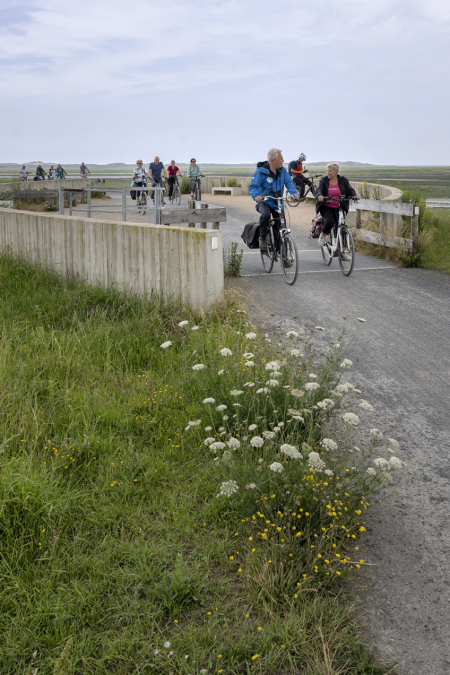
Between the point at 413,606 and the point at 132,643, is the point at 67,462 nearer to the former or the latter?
A: the point at 132,643

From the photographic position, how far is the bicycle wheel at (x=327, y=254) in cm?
1243

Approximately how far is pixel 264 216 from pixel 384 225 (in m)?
4.26

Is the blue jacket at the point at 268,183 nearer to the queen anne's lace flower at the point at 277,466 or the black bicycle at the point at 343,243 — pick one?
the black bicycle at the point at 343,243

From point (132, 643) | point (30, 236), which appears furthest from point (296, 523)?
point (30, 236)

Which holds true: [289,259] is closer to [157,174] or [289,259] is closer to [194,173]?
[157,174]

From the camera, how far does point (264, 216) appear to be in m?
10.7

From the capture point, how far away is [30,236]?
11.1 m

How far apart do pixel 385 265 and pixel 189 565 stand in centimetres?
1009

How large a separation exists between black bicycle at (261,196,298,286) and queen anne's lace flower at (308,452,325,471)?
6900mm

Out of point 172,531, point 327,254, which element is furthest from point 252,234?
point 172,531

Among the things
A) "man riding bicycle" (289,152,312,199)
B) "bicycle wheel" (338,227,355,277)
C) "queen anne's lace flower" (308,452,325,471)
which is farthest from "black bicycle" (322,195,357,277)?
"man riding bicycle" (289,152,312,199)

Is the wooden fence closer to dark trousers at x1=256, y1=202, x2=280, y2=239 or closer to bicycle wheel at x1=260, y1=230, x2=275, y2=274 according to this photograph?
bicycle wheel at x1=260, y1=230, x2=275, y2=274

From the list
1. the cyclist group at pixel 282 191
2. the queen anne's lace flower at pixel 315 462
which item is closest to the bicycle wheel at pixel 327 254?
the cyclist group at pixel 282 191

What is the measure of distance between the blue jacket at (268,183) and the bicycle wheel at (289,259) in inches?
24.5
